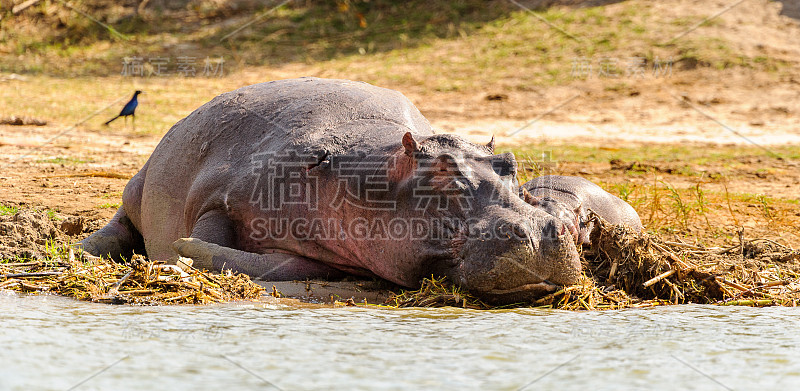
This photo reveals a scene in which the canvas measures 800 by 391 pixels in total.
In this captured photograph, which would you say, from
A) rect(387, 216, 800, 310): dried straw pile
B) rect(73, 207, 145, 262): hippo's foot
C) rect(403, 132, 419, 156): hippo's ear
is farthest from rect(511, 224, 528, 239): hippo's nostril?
rect(73, 207, 145, 262): hippo's foot

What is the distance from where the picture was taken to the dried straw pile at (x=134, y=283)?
461 cm

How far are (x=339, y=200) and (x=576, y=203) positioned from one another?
1388mm

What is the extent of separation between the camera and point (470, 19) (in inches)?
703

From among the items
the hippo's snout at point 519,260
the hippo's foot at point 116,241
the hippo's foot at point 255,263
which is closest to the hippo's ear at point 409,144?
the hippo's snout at point 519,260

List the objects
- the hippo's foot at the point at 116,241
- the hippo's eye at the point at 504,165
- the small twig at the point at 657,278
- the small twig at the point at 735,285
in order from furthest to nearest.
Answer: the hippo's foot at the point at 116,241 < the small twig at the point at 735,285 < the small twig at the point at 657,278 < the hippo's eye at the point at 504,165

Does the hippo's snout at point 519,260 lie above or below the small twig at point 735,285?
above

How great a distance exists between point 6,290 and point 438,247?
217 centimetres

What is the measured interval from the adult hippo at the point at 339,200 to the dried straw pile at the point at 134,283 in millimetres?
307

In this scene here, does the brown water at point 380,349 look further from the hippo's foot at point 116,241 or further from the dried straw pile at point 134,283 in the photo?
the hippo's foot at point 116,241

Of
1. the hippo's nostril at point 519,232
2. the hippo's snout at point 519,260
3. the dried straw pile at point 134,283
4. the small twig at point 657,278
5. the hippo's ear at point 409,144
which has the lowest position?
the dried straw pile at point 134,283

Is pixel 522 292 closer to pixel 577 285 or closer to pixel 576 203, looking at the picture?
pixel 577 285

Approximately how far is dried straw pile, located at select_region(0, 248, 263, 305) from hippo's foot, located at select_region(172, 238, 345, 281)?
170mm

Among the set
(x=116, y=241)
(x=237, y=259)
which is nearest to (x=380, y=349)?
(x=237, y=259)

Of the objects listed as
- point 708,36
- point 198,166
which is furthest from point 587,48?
point 198,166
